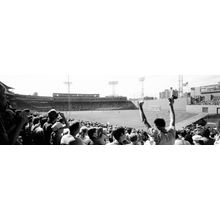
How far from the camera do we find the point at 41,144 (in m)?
2.15

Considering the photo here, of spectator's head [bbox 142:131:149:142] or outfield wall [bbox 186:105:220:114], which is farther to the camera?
outfield wall [bbox 186:105:220:114]

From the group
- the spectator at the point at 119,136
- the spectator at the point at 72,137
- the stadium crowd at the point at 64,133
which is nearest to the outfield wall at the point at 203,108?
the stadium crowd at the point at 64,133

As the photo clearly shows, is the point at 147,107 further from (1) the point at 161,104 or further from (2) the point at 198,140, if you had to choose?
(2) the point at 198,140

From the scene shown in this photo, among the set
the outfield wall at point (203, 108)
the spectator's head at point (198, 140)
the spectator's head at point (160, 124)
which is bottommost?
the spectator's head at point (198, 140)

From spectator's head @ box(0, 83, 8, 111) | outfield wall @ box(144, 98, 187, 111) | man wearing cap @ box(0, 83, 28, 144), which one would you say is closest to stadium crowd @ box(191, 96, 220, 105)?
outfield wall @ box(144, 98, 187, 111)

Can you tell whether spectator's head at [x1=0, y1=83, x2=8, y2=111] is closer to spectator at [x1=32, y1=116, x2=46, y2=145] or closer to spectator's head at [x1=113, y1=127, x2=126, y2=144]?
spectator at [x1=32, y1=116, x2=46, y2=145]

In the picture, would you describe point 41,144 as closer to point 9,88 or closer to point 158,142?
point 9,88

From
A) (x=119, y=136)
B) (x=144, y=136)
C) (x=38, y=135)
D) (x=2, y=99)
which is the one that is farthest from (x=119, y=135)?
(x=2, y=99)

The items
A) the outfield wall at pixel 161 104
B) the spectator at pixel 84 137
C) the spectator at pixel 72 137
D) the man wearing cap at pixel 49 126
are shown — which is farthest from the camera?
the outfield wall at pixel 161 104

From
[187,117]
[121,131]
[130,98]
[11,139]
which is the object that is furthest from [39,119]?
[187,117]

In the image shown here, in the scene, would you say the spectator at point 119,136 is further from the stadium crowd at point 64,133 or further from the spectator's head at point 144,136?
the spectator's head at point 144,136

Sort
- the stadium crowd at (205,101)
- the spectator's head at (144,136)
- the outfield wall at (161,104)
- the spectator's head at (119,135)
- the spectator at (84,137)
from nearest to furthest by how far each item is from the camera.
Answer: the spectator's head at (119,135) < the spectator at (84,137) < the spectator's head at (144,136) < the outfield wall at (161,104) < the stadium crowd at (205,101)

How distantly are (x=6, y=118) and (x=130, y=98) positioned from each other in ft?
6.07

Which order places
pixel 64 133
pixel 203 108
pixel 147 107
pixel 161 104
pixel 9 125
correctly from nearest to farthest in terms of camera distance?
pixel 9 125 → pixel 64 133 → pixel 161 104 → pixel 147 107 → pixel 203 108
